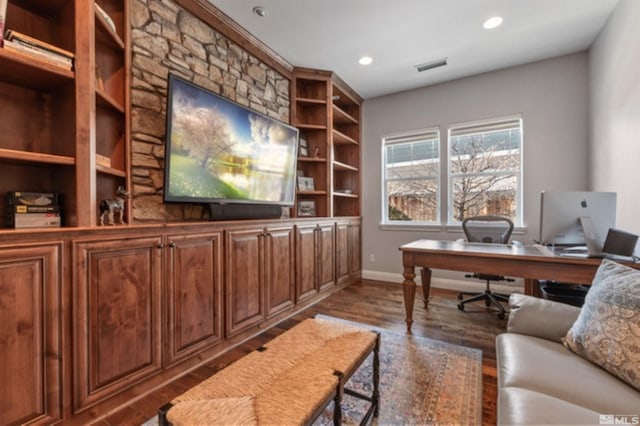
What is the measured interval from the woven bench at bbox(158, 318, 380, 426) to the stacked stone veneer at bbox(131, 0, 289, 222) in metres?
1.52

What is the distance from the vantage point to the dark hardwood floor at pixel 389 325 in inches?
64.5

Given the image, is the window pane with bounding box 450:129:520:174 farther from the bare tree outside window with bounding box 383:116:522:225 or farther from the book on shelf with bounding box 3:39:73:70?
the book on shelf with bounding box 3:39:73:70

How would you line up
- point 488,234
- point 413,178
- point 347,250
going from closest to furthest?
point 488,234
point 347,250
point 413,178

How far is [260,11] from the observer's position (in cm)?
250

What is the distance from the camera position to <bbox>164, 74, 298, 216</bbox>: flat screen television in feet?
6.81

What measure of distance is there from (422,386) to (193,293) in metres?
1.65

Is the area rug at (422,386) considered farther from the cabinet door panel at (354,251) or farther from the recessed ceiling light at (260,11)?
the recessed ceiling light at (260,11)

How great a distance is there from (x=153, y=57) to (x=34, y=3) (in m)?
0.69

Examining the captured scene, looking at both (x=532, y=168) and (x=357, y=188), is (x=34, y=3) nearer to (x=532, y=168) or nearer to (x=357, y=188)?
(x=357, y=188)

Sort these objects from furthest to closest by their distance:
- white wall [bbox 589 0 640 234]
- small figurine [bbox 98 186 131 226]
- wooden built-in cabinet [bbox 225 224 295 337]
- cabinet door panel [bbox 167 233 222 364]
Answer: wooden built-in cabinet [bbox 225 224 295 337]
white wall [bbox 589 0 640 234]
cabinet door panel [bbox 167 233 222 364]
small figurine [bbox 98 186 131 226]

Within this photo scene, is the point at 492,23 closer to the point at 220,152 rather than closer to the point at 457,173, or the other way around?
the point at 457,173

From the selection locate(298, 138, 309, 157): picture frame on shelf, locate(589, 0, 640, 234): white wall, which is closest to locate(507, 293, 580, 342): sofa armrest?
locate(589, 0, 640, 234): white wall

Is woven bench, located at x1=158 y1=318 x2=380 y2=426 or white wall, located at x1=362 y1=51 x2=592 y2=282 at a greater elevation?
white wall, located at x1=362 y1=51 x2=592 y2=282

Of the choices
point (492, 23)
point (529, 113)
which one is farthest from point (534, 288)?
point (492, 23)
